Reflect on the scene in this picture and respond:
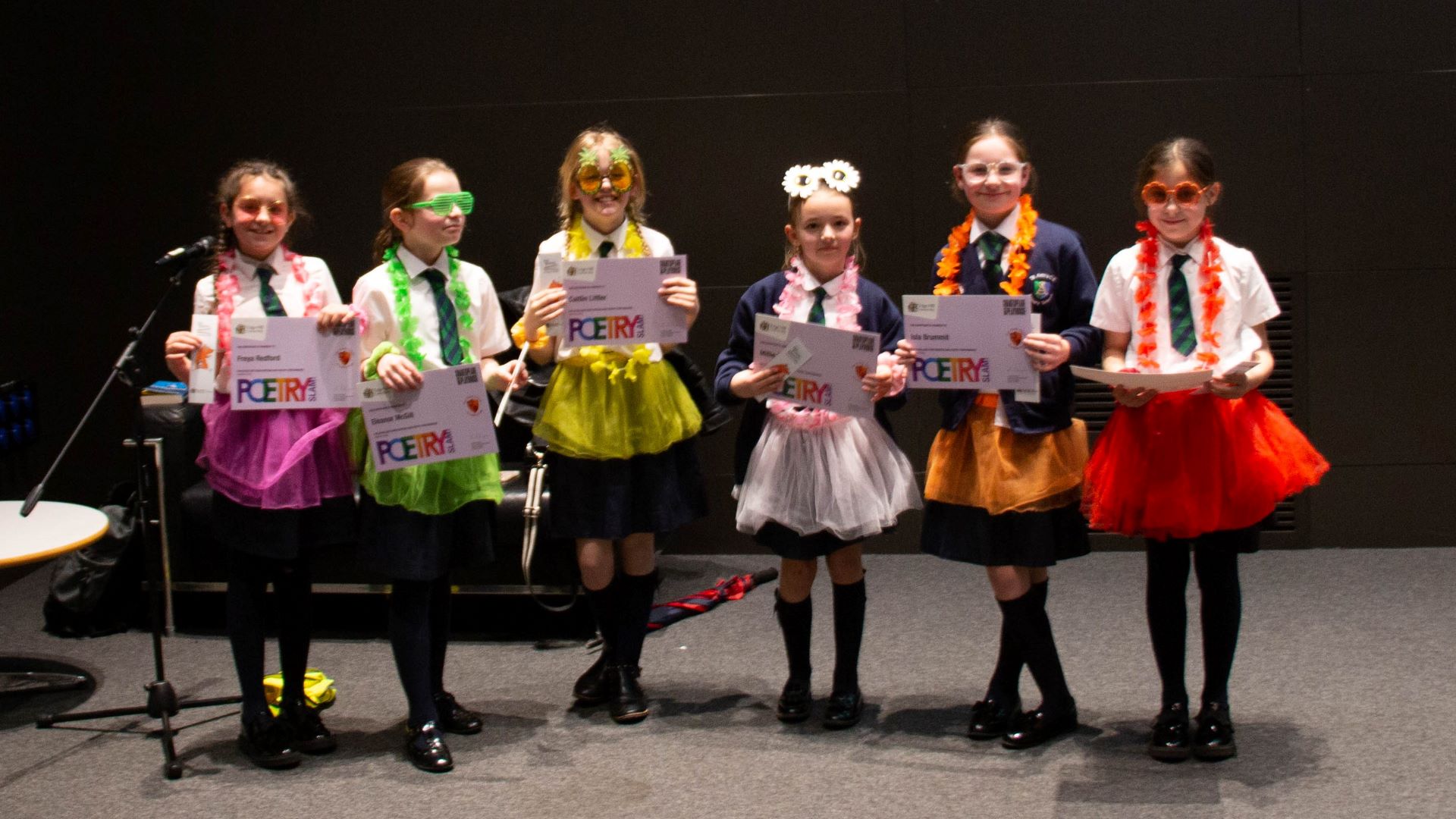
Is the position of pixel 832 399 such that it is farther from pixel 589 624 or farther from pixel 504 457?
pixel 504 457

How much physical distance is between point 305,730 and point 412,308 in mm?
1088

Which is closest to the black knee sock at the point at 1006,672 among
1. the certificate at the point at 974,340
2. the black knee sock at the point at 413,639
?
the certificate at the point at 974,340

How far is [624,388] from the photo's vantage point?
3.56 metres

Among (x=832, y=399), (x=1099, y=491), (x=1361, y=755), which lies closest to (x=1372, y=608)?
(x=1361, y=755)

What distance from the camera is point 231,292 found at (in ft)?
11.2

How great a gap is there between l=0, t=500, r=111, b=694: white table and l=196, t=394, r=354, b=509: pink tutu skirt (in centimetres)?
65

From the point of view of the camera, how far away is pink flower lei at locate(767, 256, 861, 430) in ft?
11.4

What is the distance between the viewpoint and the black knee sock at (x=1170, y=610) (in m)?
3.30

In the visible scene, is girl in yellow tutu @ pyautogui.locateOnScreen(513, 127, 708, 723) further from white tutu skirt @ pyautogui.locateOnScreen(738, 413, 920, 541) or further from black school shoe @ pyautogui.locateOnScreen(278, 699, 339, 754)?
black school shoe @ pyautogui.locateOnScreen(278, 699, 339, 754)

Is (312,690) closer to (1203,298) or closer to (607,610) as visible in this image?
(607,610)

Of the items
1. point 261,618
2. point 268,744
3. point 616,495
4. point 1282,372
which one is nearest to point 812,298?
point 616,495

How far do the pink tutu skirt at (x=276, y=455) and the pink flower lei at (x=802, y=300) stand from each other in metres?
1.05

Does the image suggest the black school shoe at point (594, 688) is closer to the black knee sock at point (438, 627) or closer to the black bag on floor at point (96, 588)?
the black knee sock at point (438, 627)

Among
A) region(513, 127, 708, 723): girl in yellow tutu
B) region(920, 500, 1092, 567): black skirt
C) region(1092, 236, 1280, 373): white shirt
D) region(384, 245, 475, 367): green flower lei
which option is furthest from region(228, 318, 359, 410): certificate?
region(1092, 236, 1280, 373): white shirt
